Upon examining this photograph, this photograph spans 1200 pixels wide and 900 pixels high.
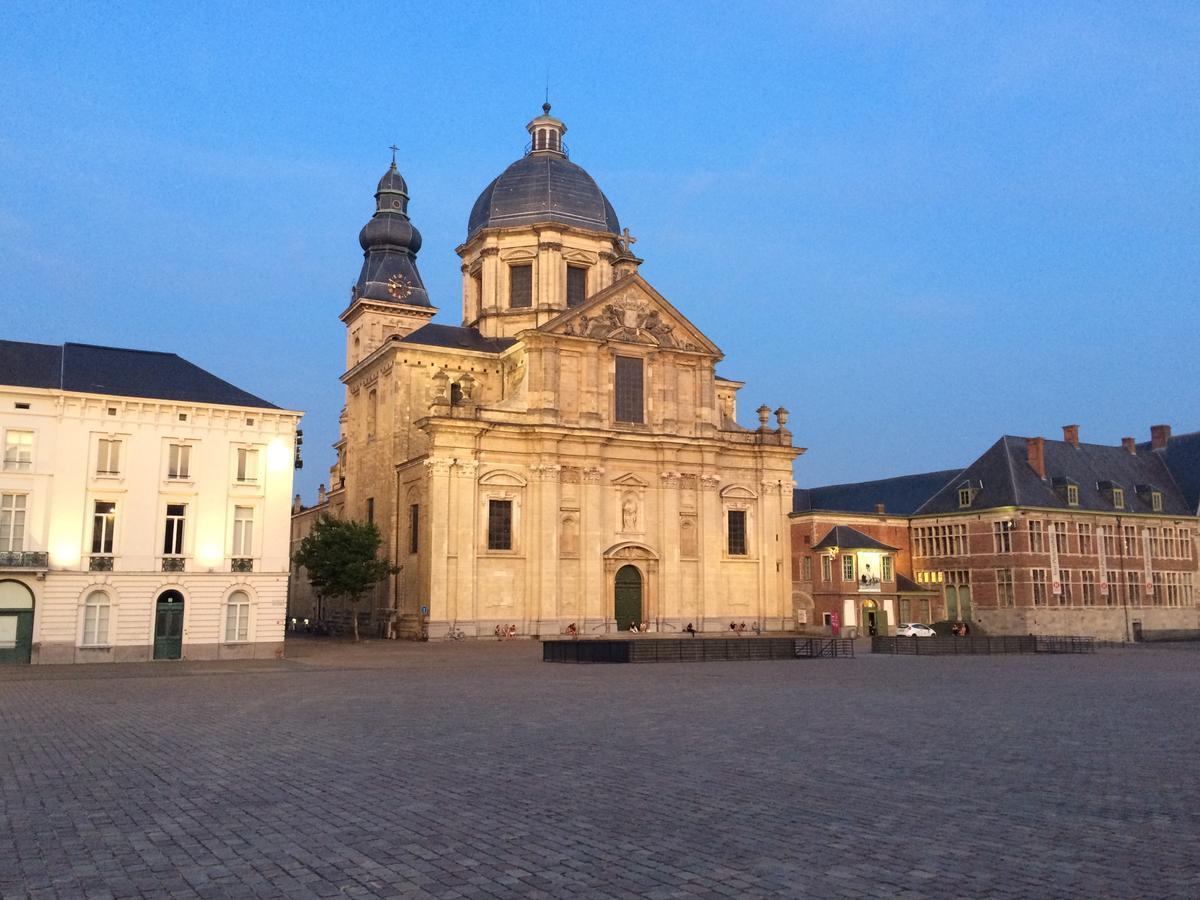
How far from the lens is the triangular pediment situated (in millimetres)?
56000

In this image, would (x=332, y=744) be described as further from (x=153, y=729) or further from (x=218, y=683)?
(x=218, y=683)

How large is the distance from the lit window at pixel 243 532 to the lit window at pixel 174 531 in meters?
1.81

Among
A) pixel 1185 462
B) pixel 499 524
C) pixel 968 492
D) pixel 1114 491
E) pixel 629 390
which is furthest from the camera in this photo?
pixel 1185 462

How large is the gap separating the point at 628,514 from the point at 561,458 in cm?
501

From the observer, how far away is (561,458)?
5441 centimetres

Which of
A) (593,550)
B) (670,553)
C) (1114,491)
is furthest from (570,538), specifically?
(1114,491)

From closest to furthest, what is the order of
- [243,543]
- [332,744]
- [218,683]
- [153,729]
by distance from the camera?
[332,744] → [153,729] → [218,683] → [243,543]

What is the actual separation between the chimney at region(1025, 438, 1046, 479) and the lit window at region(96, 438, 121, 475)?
172 feet

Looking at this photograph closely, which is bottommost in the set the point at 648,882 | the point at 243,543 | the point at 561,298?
the point at 648,882

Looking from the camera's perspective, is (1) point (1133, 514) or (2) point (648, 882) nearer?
(2) point (648, 882)

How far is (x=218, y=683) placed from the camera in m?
26.0

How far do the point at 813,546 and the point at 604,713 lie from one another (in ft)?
152

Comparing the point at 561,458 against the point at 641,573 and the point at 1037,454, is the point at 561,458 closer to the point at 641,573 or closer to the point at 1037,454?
the point at 641,573

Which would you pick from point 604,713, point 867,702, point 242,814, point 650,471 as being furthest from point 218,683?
point 650,471
